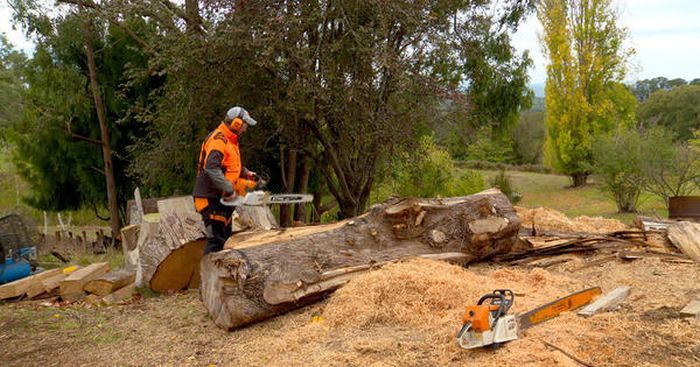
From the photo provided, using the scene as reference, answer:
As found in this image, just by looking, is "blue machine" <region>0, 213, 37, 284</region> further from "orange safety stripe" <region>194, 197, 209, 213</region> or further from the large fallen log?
the large fallen log

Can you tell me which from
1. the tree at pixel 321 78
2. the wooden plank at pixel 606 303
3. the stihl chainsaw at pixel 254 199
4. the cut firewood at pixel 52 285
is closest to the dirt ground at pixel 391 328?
the wooden plank at pixel 606 303

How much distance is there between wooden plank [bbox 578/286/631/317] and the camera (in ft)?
14.9

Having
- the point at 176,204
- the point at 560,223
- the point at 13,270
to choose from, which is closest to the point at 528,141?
the point at 560,223

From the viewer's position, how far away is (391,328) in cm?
472

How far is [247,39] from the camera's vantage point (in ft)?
28.9

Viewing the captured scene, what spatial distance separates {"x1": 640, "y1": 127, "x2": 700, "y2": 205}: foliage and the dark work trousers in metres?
14.6

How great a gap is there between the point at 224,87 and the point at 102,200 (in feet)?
24.0

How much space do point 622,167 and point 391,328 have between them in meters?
15.8

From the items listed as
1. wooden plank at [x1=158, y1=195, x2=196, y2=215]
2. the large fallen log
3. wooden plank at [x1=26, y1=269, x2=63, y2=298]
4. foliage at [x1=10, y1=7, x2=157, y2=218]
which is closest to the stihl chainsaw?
the large fallen log

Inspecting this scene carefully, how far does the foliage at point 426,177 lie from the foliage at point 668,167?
16.2ft

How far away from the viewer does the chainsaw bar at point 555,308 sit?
4145 mm

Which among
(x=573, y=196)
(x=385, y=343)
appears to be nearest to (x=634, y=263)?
(x=385, y=343)

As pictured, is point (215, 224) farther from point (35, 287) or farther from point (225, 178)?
point (35, 287)

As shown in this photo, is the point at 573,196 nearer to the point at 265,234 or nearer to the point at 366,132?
the point at 366,132
